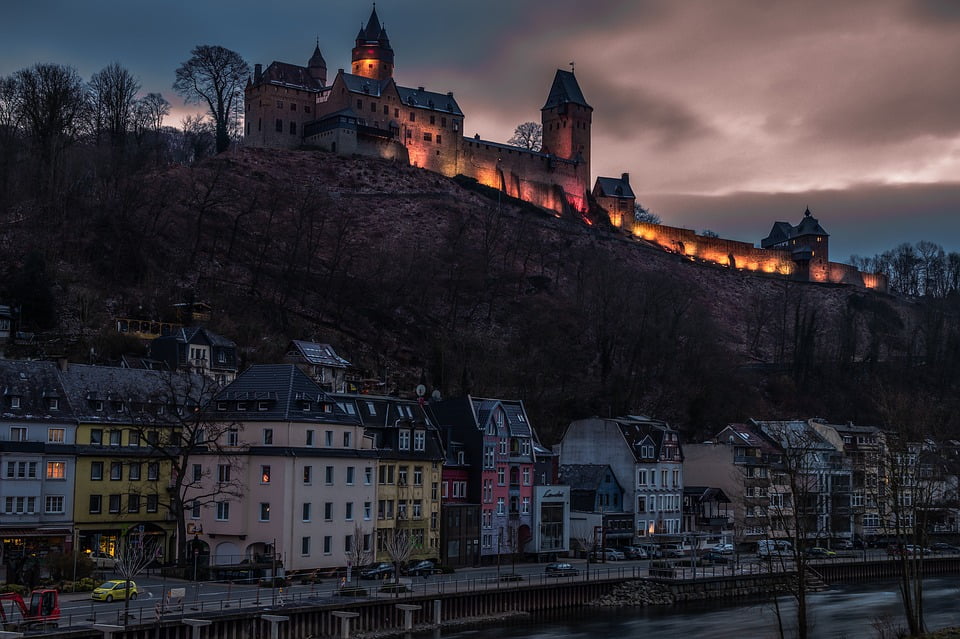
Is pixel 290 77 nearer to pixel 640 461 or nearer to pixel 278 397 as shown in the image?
pixel 640 461

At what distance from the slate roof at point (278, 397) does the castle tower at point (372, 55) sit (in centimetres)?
13066

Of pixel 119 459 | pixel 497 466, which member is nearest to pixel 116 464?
pixel 119 459

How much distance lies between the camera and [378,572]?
64.9 metres

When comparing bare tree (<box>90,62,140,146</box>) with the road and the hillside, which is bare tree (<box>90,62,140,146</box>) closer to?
the hillside

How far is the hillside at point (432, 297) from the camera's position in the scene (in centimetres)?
11431

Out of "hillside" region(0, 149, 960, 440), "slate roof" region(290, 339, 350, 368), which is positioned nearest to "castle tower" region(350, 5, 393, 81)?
"hillside" region(0, 149, 960, 440)

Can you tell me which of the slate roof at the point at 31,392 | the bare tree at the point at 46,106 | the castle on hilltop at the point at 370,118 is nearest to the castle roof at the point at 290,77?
the castle on hilltop at the point at 370,118

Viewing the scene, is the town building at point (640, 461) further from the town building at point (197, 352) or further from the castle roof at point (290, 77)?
the castle roof at point (290, 77)

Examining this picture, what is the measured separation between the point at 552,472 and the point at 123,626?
155ft

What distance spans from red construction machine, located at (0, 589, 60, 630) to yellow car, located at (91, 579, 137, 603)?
4.27 m

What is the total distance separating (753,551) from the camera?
96.4 metres

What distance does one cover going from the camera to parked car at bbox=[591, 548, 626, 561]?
85.8 metres

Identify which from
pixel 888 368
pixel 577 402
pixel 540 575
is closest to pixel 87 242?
pixel 577 402

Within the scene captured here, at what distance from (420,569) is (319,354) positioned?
39514 millimetres
